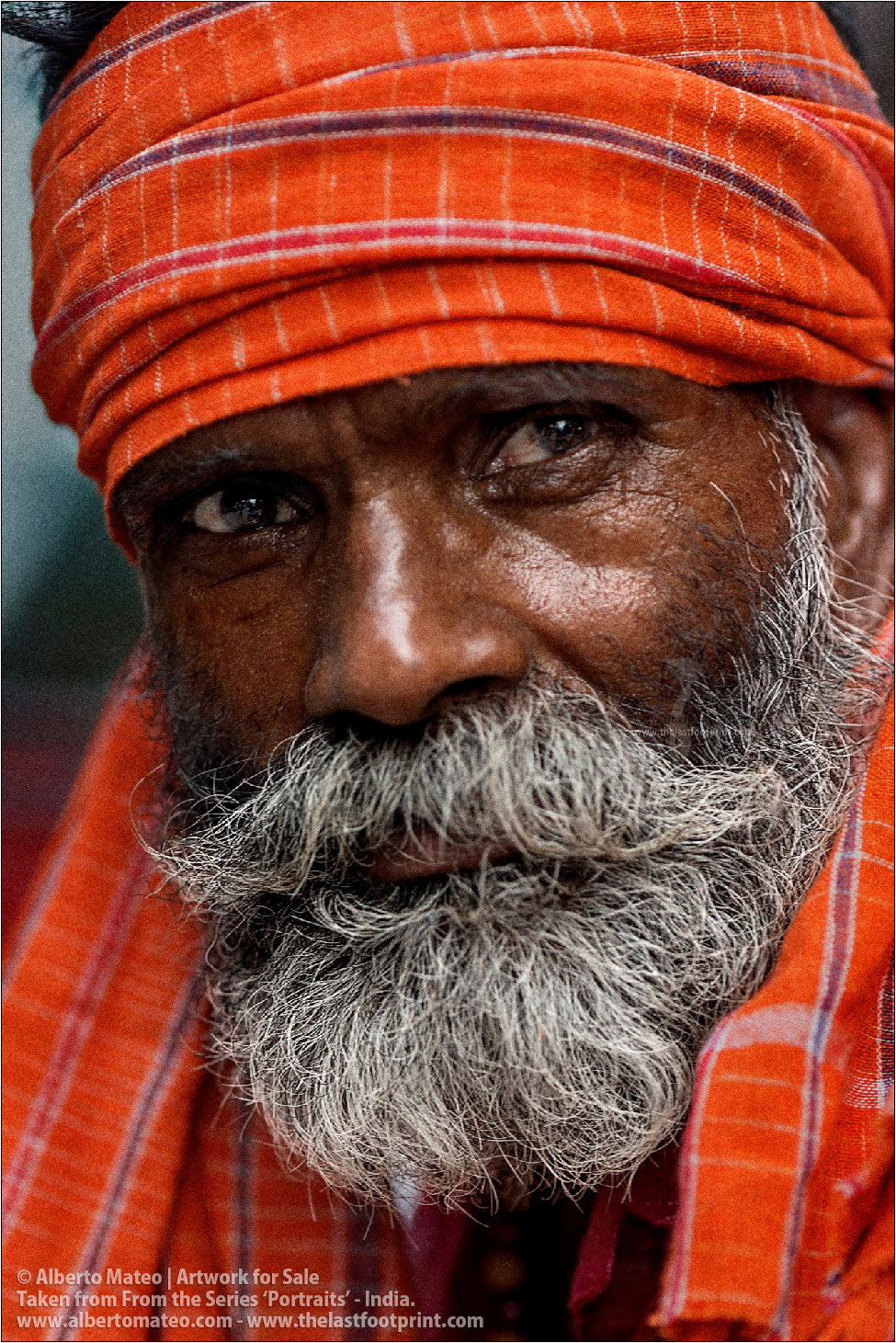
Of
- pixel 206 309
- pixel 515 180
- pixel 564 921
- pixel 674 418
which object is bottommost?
pixel 564 921

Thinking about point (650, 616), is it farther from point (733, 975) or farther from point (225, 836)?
point (225, 836)

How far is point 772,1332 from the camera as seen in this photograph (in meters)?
1.20

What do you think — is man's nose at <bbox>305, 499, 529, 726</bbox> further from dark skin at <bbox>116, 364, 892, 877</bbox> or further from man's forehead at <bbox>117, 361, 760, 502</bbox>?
man's forehead at <bbox>117, 361, 760, 502</bbox>

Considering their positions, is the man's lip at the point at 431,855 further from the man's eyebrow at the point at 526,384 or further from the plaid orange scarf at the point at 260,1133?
the man's eyebrow at the point at 526,384

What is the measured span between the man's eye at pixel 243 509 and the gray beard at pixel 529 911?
320 millimetres

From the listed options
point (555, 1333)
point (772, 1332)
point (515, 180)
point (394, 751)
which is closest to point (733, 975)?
point (772, 1332)

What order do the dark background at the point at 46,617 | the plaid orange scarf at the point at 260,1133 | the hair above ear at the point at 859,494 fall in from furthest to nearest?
the dark background at the point at 46,617, the hair above ear at the point at 859,494, the plaid orange scarf at the point at 260,1133

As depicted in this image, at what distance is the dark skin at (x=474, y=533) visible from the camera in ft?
4.42

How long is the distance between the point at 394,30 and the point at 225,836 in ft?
3.27

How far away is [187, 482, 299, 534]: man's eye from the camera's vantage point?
61.7 inches

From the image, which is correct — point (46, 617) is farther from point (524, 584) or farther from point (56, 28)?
point (524, 584)

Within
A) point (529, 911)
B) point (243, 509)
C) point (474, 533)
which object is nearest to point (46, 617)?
point (243, 509)

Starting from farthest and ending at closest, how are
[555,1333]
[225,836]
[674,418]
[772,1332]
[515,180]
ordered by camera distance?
1. [555,1333]
2. [225,836]
3. [674,418]
4. [515,180]
5. [772,1332]

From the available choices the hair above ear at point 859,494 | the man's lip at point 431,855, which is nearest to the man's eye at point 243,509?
the man's lip at point 431,855
